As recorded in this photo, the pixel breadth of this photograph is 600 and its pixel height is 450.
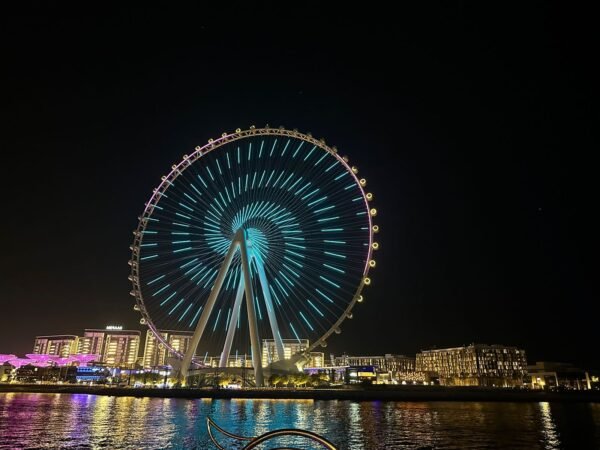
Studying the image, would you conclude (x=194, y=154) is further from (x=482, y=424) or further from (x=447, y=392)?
(x=447, y=392)

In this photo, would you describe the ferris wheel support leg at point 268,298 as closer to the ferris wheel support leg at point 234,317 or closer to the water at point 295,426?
the ferris wheel support leg at point 234,317

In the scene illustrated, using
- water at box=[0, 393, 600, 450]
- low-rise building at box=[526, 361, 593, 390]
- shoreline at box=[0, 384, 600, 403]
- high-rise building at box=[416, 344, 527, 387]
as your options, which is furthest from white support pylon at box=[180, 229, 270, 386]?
high-rise building at box=[416, 344, 527, 387]

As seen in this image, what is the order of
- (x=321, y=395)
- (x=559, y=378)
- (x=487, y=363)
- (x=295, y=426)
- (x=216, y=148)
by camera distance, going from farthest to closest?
1. (x=487, y=363)
2. (x=559, y=378)
3. (x=321, y=395)
4. (x=216, y=148)
5. (x=295, y=426)

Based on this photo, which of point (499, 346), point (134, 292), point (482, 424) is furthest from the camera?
point (499, 346)

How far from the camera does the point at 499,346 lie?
166250 millimetres

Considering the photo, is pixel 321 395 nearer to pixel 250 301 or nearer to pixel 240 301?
pixel 240 301

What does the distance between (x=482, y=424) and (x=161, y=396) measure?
51013 mm

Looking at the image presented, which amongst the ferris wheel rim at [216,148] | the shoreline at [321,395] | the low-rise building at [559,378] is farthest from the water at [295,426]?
the low-rise building at [559,378]

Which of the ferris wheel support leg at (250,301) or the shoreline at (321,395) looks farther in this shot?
the shoreline at (321,395)

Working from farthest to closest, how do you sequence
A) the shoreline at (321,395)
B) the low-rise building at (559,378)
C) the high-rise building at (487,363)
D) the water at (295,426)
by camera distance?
the high-rise building at (487,363) → the low-rise building at (559,378) → the shoreline at (321,395) → the water at (295,426)

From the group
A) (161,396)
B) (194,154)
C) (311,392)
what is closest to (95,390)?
(161,396)

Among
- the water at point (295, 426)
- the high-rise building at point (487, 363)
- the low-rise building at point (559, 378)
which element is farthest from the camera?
the high-rise building at point (487, 363)

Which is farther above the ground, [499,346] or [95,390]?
[499,346]

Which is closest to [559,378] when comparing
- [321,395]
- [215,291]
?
[321,395]
